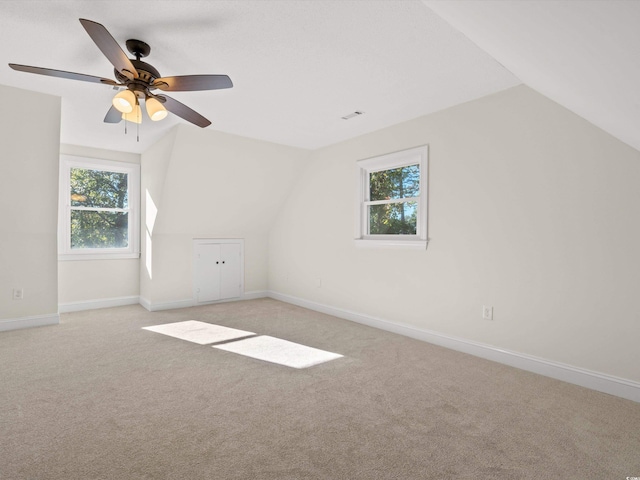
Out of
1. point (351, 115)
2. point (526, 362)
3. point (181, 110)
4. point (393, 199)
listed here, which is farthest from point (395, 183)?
point (181, 110)

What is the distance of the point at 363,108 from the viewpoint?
11.3 feet

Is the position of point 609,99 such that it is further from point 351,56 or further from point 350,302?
point 350,302

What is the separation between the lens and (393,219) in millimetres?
4082

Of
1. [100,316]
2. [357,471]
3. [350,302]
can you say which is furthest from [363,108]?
[100,316]

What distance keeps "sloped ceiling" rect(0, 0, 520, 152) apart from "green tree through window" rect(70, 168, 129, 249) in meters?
1.51

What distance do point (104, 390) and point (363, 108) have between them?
10.5ft

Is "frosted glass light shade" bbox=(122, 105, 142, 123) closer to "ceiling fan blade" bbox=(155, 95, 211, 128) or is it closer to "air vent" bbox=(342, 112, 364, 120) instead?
"ceiling fan blade" bbox=(155, 95, 211, 128)

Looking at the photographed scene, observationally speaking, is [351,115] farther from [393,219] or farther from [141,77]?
[141,77]

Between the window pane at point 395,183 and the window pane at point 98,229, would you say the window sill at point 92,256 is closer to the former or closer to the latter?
the window pane at point 98,229

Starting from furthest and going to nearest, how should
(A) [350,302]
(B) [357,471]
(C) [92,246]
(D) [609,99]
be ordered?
(C) [92,246], (A) [350,302], (B) [357,471], (D) [609,99]

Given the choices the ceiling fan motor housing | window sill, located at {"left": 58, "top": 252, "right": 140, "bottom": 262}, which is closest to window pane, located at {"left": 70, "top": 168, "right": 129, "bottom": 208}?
window sill, located at {"left": 58, "top": 252, "right": 140, "bottom": 262}

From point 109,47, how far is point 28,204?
2.67 meters

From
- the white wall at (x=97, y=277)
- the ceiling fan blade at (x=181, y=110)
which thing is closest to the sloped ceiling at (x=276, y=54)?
the ceiling fan blade at (x=181, y=110)

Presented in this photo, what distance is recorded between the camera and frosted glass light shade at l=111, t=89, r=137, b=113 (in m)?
2.36
